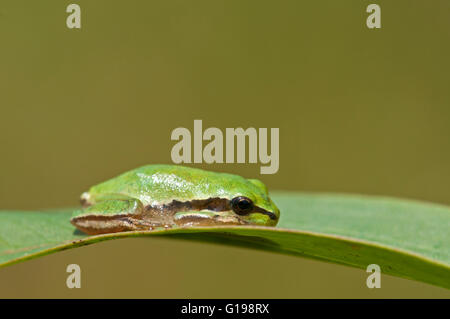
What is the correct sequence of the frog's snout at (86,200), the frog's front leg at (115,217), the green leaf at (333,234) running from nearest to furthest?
the green leaf at (333,234) → the frog's front leg at (115,217) → the frog's snout at (86,200)

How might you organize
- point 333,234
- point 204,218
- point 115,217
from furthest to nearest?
point 204,218 → point 115,217 → point 333,234

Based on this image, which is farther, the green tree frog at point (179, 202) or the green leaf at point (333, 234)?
the green tree frog at point (179, 202)

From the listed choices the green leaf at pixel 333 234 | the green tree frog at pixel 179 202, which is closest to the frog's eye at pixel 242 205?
the green tree frog at pixel 179 202

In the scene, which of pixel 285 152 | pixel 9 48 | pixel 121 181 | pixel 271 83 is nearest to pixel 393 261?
pixel 121 181

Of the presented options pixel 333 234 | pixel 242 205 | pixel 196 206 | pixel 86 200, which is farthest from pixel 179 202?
pixel 333 234

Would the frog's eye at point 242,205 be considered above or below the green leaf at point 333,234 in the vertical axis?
above

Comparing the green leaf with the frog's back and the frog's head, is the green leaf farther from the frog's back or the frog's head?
the frog's back

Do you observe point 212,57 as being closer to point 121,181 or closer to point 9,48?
point 9,48

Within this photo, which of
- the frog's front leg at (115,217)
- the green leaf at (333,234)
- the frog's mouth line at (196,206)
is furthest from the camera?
the frog's mouth line at (196,206)

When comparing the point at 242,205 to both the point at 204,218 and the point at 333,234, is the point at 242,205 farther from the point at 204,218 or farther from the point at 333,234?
the point at 333,234

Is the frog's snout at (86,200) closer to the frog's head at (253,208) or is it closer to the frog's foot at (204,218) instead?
the frog's foot at (204,218)
